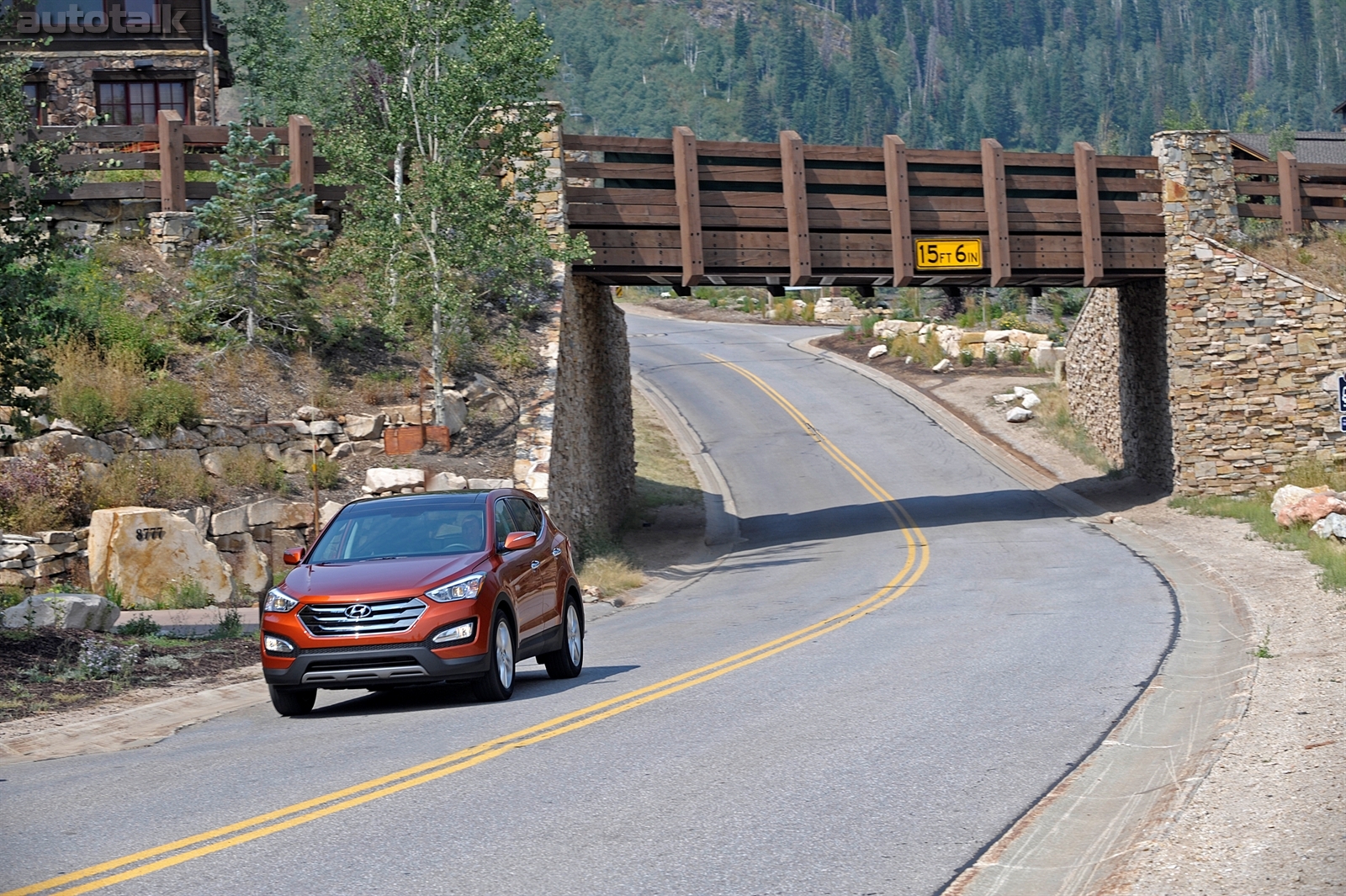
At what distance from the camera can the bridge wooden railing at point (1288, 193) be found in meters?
31.0

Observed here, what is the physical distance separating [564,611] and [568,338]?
1468 centimetres

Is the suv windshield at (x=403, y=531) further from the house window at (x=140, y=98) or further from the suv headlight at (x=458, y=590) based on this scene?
the house window at (x=140, y=98)

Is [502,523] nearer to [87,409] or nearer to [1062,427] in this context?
[87,409]

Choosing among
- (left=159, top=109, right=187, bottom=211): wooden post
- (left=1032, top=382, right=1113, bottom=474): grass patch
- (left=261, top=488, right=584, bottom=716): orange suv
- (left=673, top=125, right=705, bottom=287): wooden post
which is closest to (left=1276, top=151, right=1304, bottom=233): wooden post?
(left=1032, top=382, right=1113, bottom=474): grass patch

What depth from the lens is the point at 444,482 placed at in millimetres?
21594

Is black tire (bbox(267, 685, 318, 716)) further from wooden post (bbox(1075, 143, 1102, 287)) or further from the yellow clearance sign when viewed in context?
wooden post (bbox(1075, 143, 1102, 287))

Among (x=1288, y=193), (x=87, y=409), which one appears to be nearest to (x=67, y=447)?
(x=87, y=409)

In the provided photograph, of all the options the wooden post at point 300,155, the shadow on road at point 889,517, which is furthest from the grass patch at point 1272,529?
the wooden post at point 300,155

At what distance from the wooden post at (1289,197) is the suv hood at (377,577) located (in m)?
25.5

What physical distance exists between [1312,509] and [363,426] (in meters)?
15.9

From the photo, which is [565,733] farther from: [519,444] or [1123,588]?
[519,444]

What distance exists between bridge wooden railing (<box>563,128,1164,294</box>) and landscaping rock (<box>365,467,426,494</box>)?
7273 millimetres

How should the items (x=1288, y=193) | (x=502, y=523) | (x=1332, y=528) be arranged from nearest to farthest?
(x=502, y=523), (x=1332, y=528), (x=1288, y=193)

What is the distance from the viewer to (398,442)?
22.9m
